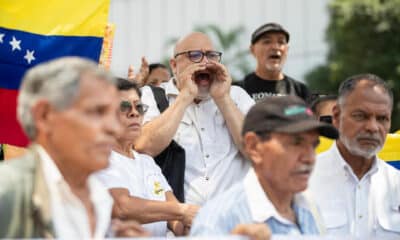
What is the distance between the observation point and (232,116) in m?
6.87

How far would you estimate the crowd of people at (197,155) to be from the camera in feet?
13.8

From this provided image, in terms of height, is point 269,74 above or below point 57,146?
above

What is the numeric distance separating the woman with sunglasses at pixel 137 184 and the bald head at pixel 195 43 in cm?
64

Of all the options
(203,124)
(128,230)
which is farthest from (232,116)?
(128,230)

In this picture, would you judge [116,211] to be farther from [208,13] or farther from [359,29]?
Result: [208,13]

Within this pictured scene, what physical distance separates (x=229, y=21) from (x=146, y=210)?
39.6 metres

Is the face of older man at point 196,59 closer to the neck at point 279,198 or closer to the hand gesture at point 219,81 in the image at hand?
the hand gesture at point 219,81

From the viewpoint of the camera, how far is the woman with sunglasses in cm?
614

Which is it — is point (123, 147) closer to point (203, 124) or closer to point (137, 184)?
point (137, 184)

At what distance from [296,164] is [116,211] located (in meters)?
1.56

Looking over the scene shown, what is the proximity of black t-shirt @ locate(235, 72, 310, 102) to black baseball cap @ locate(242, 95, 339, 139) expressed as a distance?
142 inches

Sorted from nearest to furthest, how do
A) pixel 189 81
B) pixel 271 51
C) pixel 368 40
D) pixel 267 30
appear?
1. pixel 189 81
2. pixel 271 51
3. pixel 267 30
4. pixel 368 40

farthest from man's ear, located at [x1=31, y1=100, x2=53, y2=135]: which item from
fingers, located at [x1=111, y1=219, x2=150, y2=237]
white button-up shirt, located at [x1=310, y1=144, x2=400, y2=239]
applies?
white button-up shirt, located at [x1=310, y1=144, x2=400, y2=239]

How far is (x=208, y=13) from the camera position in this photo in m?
46.8
